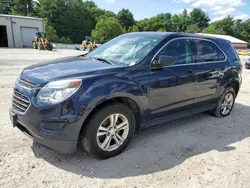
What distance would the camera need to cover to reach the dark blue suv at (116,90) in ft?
9.20

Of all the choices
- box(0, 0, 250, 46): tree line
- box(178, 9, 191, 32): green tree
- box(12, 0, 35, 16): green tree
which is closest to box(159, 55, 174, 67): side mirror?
box(0, 0, 250, 46): tree line

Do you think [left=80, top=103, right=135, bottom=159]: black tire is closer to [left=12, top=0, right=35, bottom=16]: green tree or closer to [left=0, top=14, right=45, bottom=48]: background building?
[left=0, top=14, right=45, bottom=48]: background building

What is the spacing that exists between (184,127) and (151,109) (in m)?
1.34

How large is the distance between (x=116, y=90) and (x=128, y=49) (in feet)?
3.59

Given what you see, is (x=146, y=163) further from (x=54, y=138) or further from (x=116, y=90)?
(x=54, y=138)

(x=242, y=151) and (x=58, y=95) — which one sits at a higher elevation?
(x=58, y=95)

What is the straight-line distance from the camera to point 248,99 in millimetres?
7188

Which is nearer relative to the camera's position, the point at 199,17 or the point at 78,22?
the point at 78,22

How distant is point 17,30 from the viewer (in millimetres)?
33531

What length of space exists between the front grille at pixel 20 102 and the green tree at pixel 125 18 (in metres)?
88.7

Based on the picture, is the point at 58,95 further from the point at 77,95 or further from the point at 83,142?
the point at 83,142

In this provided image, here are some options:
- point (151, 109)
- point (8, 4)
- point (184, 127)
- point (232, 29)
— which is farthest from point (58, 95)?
point (232, 29)

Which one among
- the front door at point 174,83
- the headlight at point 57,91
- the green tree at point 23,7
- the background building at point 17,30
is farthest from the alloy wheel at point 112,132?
the green tree at point 23,7

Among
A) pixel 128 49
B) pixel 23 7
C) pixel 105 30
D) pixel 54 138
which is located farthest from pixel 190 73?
pixel 23 7
